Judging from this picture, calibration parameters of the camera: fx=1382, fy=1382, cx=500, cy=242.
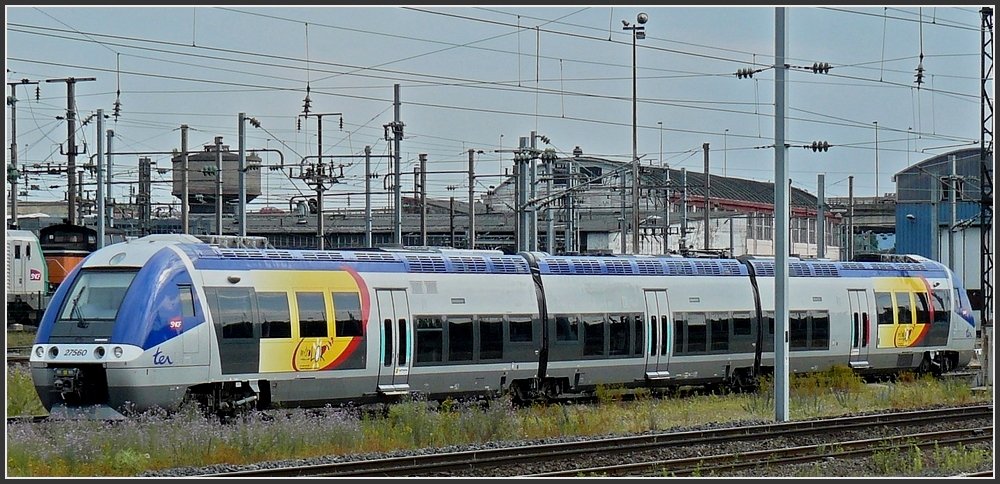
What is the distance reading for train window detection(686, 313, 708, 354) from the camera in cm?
2745

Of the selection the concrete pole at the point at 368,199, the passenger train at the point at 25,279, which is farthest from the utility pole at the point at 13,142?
the concrete pole at the point at 368,199

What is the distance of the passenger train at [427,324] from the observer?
63.9 ft

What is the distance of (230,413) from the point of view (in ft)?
67.4

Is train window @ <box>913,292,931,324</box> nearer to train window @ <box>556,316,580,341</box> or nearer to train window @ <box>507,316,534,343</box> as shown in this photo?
train window @ <box>556,316,580,341</box>

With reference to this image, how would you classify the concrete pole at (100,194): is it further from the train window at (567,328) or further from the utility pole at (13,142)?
the train window at (567,328)

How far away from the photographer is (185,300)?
782 inches

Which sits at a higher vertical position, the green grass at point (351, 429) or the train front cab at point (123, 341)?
→ the train front cab at point (123, 341)

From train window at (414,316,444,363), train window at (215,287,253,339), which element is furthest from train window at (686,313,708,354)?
train window at (215,287,253,339)

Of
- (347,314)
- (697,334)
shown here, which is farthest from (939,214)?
(347,314)

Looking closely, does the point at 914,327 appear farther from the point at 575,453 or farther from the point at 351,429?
the point at 351,429

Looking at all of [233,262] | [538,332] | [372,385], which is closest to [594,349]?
[538,332]

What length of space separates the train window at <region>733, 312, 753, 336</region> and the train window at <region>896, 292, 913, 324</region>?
5.10 meters

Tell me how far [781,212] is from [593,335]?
4.83m

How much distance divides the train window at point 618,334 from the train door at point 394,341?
4808 mm
